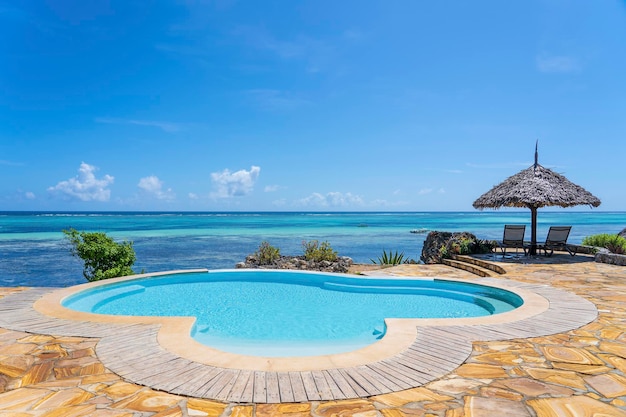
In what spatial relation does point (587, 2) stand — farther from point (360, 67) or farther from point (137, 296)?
point (137, 296)

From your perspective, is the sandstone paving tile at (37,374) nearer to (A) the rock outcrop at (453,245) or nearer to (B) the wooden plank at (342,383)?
(B) the wooden plank at (342,383)

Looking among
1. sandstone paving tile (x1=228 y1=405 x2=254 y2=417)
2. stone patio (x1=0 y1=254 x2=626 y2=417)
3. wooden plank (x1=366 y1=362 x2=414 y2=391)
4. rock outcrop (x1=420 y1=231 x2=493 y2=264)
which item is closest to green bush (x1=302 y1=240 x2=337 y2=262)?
rock outcrop (x1=420 y1=231 x2=493 y2=264)

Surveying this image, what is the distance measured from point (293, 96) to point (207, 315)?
15226mm

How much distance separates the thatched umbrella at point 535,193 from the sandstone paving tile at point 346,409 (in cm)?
1022

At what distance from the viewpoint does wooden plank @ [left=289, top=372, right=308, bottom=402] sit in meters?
2.56

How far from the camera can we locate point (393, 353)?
3424 mm

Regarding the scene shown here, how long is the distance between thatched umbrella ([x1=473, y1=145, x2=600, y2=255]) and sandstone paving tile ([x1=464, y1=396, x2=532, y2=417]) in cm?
962

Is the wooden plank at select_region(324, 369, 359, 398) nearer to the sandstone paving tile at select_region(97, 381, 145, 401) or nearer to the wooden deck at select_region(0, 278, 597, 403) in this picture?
the wooden deck at select_region(0, 278, 597, 403)

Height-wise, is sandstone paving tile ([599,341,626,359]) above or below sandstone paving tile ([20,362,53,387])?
above

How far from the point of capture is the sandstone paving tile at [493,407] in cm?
236

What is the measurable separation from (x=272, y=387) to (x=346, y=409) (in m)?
0.62

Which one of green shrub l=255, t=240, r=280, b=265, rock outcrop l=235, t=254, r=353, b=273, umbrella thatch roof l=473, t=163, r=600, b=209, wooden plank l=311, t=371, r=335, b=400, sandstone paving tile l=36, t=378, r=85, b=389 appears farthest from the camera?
green shrub l=255, t=240, r=280, b=265

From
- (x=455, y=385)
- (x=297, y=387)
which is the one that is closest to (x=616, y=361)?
(x=455, y=385)

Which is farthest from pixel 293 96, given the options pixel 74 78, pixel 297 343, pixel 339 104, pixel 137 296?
pixel 297 343
